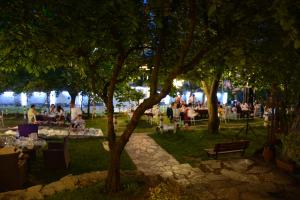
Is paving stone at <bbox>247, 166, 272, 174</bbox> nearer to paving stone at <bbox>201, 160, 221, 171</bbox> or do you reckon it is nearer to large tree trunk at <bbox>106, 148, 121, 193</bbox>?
paving stone at <bbox>201, 160, 221, 171</bbox>

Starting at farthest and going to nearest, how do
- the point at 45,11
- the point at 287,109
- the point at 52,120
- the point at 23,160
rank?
1. the point at 52,120
2. the point at 287,109
3. the point at 23,160
4. the point at 45,11

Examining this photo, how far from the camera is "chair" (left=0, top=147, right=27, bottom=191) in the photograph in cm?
876

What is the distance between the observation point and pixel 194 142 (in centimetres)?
1578

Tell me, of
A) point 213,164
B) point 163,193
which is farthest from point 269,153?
point 163,193

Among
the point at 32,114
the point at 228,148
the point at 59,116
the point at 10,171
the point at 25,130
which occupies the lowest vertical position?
the point at 10,171

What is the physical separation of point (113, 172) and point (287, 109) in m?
8.58

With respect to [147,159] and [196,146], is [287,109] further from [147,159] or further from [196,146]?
[147,159]

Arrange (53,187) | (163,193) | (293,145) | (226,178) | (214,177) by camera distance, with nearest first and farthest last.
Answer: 1. (163,193)
2. (53,187)
3. (293,145)
4. (226,178)
5. (214,177)

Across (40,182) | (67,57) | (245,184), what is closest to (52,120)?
(40,182)

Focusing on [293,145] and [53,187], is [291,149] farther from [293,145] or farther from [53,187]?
[53,187]

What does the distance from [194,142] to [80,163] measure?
5803mm

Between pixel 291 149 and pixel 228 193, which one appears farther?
pixel 291 149

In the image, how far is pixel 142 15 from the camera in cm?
747

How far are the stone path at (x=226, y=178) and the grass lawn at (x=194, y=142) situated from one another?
2.95 feet
